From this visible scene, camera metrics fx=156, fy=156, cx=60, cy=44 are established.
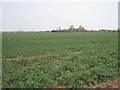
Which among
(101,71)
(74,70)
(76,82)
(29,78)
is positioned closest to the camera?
(76,82)

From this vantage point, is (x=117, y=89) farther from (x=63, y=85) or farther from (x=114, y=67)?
(x=114, y=67)

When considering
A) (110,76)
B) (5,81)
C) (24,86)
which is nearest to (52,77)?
(24,86)

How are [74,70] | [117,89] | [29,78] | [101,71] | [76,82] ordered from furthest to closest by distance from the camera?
[74,70] < [101,71] < [29,78] < [76,82] < [117,89]

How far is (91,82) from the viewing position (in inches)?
270

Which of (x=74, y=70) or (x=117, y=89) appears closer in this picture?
(x=117, y=89)

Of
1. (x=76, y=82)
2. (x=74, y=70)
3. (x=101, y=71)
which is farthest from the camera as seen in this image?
(x=74, y=70)

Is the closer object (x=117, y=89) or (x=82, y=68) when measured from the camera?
(x=117, y=89)

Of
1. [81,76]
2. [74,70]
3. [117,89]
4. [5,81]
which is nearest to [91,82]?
[81,76]

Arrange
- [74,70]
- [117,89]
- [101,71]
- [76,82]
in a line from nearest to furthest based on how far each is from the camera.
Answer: [117,89]
[76,82]
[101,71]
[74,70]

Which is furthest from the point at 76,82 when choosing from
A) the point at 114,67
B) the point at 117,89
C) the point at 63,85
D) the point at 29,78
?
the point at 114,67

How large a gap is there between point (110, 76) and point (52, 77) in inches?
111

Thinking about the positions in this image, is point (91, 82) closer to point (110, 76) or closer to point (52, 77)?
point (110, 76)

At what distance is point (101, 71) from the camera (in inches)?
314

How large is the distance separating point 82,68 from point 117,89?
264cm
